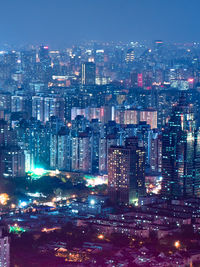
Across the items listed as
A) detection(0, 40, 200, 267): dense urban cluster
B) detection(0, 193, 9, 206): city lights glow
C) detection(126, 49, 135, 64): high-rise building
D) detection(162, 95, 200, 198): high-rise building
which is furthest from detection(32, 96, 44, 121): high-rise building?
detection(126, 49, 135, 64): high-rise building

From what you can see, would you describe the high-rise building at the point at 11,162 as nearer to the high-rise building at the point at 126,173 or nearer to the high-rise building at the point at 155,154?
the high-rise building at the point at 126,173

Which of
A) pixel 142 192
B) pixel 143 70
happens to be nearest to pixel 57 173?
pixel 142 192

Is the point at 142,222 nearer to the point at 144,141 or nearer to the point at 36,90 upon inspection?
the point at 144,141

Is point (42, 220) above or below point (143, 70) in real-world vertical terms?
below

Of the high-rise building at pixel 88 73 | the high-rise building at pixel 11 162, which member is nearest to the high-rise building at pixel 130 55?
the high-rise building at pixel 88 73

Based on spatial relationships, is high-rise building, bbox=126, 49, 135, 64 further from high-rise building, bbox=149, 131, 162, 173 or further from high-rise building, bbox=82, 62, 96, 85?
high-rise building, bbox=149, 131, 162, 173

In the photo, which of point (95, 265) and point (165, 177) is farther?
point (165, 177)
